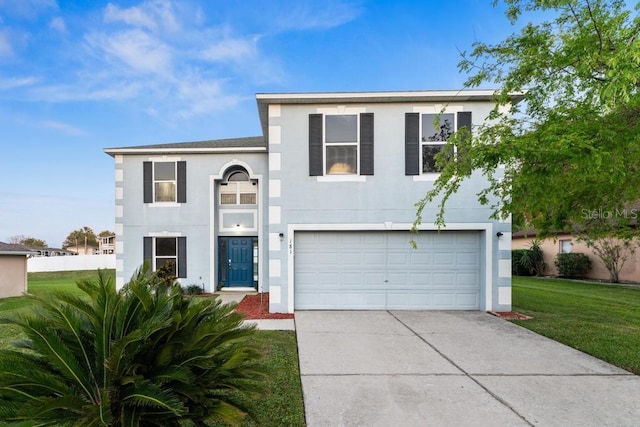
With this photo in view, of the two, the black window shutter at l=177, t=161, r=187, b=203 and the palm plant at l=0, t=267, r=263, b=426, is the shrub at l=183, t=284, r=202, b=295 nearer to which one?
the black window shutter at l=177, t=161, r=187, b=203

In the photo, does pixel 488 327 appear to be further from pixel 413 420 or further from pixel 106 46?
pixel 106 46

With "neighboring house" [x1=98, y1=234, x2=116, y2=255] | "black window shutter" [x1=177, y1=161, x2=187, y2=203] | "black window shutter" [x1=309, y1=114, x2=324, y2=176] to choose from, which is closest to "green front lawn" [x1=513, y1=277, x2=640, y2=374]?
"black window shutter" [x1=309, y1=114, x2=324, y2=176]

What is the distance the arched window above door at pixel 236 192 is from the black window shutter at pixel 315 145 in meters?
4.78

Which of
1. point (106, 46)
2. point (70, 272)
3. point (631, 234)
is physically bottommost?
point (70, 272)

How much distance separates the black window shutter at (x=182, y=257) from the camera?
1262cm

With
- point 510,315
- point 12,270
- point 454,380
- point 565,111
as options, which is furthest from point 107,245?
point 565,111

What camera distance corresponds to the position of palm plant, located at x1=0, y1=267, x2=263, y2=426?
228cm

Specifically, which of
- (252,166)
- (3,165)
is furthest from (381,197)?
(3,165)

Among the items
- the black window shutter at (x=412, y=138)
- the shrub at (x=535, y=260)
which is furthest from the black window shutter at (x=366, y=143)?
the shrub at (x=535, y=260)

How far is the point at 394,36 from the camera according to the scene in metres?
12.9

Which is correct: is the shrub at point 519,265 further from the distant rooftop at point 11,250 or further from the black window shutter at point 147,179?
the distant rooftop at point 11,250

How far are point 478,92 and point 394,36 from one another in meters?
5.68

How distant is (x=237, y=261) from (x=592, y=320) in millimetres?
10880

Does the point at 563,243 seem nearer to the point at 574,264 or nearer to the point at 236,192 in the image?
the point at 574,264
